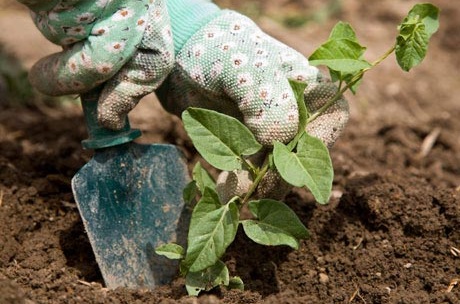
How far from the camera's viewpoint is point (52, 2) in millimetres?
1860

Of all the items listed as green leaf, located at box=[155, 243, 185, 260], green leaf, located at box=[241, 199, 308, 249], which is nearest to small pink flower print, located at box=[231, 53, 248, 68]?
green leaf, located at box=[241, 199, 308, 249]

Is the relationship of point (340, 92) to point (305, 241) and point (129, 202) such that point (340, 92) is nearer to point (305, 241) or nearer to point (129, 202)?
point (305, 241)

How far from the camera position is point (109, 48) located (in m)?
1.89

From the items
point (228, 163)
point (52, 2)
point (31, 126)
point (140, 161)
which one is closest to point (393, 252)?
point (228, 163)

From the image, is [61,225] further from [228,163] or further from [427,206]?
[427,206]

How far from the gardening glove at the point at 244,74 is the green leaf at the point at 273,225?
117 millimetres

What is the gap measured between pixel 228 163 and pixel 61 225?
62 cm

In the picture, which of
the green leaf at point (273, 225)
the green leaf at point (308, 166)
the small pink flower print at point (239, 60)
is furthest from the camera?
the small pink flower print at point (239, 60)

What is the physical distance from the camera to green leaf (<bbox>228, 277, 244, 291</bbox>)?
1980 millimetres

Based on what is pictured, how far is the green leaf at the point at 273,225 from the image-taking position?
1869 millimetres

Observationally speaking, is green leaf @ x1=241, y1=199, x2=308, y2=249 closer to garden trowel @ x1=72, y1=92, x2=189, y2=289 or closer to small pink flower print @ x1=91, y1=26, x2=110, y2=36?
garden trowel @ x1=72, y1=92, x2=189, y2=289

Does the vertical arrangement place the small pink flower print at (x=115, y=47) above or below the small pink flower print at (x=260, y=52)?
above

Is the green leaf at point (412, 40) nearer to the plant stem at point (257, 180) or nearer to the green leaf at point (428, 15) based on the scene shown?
the green leaf at point (428, 15)

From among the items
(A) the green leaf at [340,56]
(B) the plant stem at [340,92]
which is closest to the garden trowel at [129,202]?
(B) the plant stem at [340,92]
